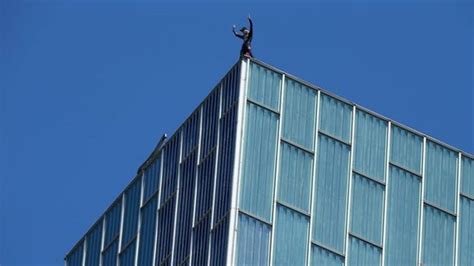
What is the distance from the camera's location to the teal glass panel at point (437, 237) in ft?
422

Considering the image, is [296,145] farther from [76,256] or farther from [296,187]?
[76,256]

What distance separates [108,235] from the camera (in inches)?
5408

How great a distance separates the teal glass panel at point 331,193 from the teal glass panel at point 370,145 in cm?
79

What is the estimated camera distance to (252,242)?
123 metres

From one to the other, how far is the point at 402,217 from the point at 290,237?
6.84 m

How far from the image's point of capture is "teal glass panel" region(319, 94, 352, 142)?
A: 418ft

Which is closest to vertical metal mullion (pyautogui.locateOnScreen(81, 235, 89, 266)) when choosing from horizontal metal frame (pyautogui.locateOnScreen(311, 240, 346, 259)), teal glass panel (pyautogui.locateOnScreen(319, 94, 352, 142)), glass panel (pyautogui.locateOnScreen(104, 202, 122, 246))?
glass panel (pyautogui.locateOnScreen(104, 202, 122, 246))

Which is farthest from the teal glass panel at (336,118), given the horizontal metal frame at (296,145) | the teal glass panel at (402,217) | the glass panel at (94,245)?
the glass panel at (94,245)

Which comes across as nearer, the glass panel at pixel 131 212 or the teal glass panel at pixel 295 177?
the teal glass panel at pixel 295 177

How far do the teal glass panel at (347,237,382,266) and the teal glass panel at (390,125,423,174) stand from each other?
4.69 metres

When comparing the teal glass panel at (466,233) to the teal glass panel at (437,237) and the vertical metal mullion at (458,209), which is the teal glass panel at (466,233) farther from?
the teal glass panel at (437,237)

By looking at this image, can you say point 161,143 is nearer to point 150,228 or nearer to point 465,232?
point 150,228

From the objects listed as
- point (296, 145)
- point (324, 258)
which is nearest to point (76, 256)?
point (296, 145)

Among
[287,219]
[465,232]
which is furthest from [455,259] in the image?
[287,219]
